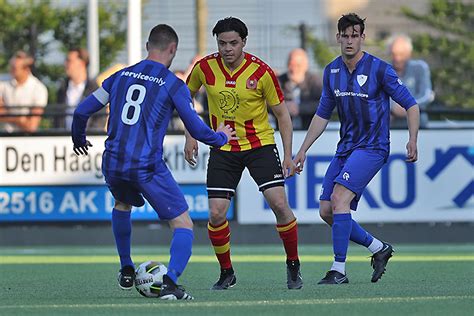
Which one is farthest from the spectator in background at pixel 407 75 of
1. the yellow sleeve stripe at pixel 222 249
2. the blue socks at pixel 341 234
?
the yellow sleeve stripe at pixel 222 249

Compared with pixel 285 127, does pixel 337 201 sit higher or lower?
lower

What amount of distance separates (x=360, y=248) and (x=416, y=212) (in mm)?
879

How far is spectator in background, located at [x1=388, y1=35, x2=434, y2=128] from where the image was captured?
16.0 metres

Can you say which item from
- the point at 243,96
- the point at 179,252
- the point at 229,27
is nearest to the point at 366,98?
the point at 243,96

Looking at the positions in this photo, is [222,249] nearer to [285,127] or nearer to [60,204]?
[285,127]

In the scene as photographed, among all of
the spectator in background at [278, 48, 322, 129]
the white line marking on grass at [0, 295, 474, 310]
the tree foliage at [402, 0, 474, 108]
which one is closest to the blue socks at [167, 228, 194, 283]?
the white line marking on grass at [0, 295, 474, 310]

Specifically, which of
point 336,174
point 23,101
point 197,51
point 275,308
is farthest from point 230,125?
point 197,51

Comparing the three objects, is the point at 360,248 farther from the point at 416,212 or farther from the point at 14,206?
the point at 14,206

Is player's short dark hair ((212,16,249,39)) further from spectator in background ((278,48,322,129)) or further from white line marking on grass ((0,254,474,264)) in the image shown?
spectator in background ((278,48,322,129))

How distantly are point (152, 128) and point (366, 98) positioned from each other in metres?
2.00

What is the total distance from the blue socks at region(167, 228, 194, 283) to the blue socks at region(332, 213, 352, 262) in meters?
1.72

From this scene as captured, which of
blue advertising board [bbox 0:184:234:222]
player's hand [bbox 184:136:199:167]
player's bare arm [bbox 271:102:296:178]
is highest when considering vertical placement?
player's bare arm [bbox 271:102:296:178]

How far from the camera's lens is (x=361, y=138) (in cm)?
1069

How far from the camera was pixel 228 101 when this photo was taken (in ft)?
33.7
